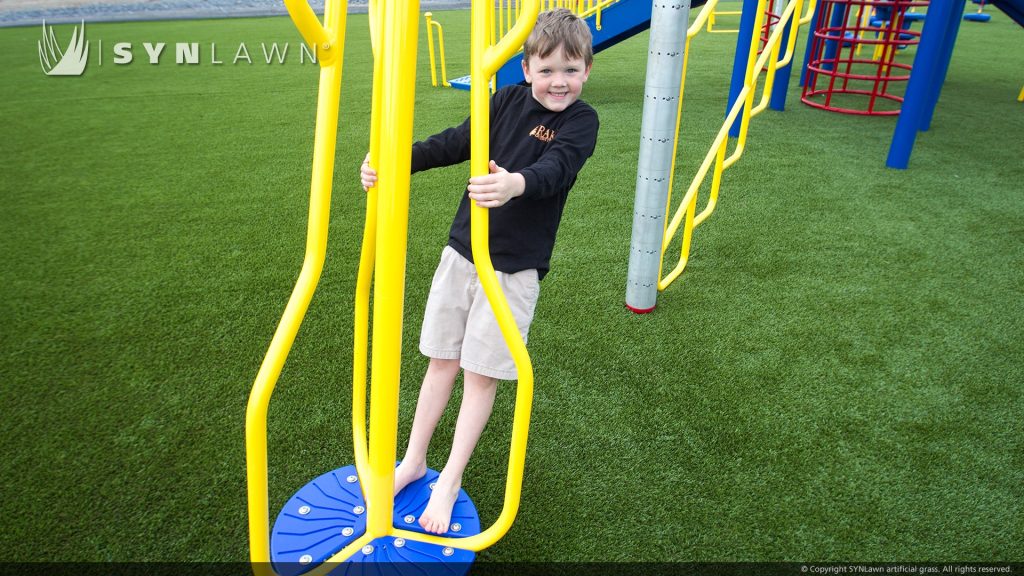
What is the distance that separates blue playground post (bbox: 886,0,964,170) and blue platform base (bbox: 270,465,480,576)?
387cm

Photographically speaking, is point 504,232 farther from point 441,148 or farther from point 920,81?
point 920,81

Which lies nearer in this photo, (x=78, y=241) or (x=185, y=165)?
(x=78, y=241)

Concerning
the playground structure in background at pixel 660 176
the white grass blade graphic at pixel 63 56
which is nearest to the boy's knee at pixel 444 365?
the playground structure in background at pixel 660 176

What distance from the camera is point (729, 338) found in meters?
2.41

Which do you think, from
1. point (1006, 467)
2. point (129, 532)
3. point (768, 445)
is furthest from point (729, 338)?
point (129, 532)

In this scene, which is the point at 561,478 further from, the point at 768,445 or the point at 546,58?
the point at 546,58

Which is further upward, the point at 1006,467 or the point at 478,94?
the point at 478,94

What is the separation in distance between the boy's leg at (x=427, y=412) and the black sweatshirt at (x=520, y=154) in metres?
0.30

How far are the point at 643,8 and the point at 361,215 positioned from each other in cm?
328

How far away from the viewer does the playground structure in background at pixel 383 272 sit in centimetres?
105

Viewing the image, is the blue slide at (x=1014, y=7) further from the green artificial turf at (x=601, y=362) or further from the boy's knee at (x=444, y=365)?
the boy's knee at (x=444, y=365)

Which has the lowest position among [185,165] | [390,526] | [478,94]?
[185,165]

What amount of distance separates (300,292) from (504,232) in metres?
0.50

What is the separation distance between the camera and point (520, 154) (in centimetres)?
143
